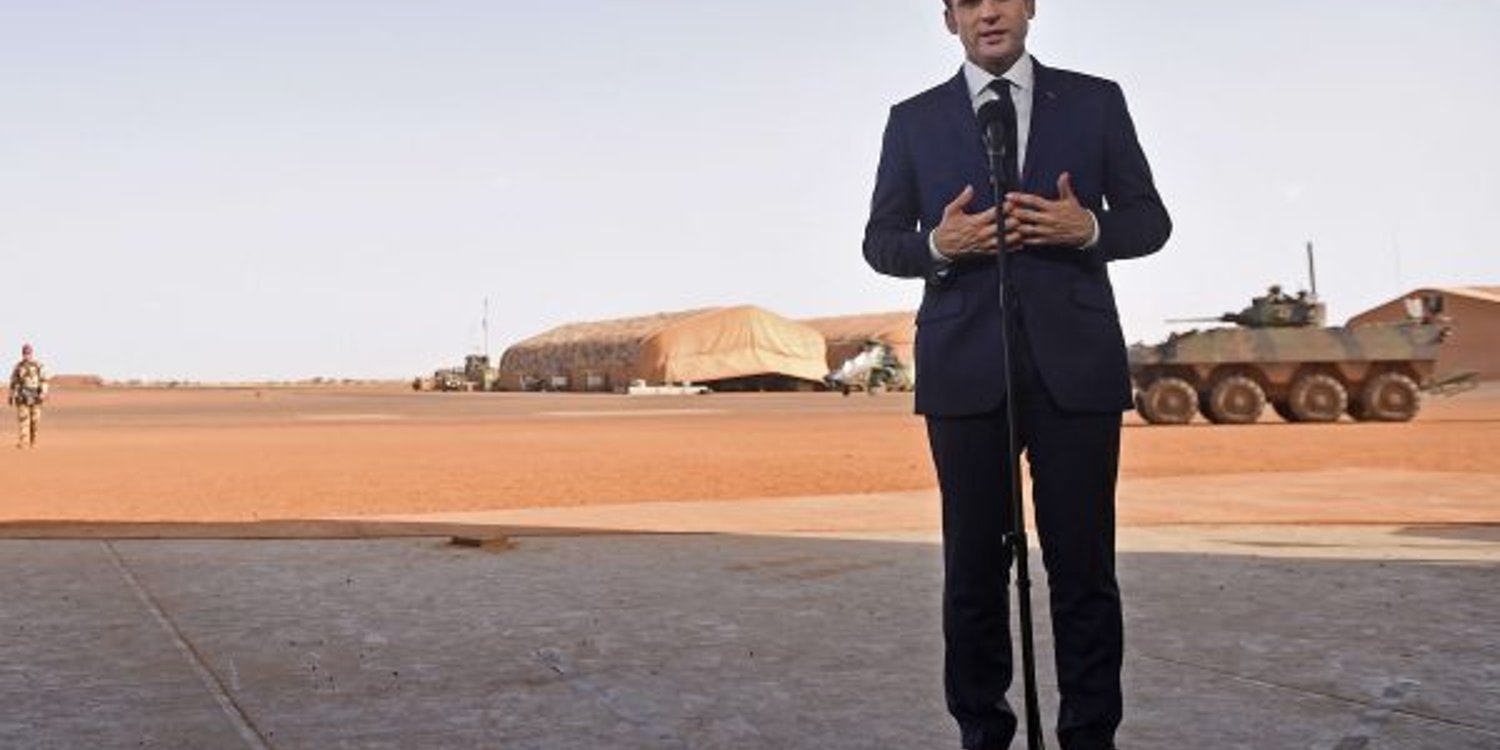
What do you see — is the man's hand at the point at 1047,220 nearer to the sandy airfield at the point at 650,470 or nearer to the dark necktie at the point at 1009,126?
the dark necktie at the point at 1009,126

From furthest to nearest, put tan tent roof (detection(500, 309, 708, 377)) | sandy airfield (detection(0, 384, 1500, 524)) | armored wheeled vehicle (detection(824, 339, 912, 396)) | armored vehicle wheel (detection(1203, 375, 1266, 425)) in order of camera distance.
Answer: tan tent roof (detection(500, 309, 708, 377)) < armored wheeled vehicle (detection(824, 339, 912, 396)) < armored vehicle wheel (detection(1203, 375, 1266, 425)) < sandy airfield (detection(0, 384, 1500, 524))

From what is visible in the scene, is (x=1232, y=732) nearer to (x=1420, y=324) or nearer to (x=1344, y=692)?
(x=1344, y=692)

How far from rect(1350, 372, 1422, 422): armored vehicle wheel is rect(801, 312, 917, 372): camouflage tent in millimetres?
55898

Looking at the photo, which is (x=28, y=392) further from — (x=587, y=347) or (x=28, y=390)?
(x=587, y=347)

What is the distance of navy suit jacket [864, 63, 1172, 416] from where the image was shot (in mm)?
2146

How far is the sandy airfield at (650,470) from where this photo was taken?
828cm

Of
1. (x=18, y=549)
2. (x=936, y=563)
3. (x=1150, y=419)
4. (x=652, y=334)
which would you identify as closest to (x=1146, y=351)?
(x=1150, y=419)

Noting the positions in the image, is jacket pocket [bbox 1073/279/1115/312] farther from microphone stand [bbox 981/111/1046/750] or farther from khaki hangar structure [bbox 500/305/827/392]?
khaki hangar structure [bbox 500/305/827/392]

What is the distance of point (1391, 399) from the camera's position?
21.5m

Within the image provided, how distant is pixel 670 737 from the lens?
8.41 ft

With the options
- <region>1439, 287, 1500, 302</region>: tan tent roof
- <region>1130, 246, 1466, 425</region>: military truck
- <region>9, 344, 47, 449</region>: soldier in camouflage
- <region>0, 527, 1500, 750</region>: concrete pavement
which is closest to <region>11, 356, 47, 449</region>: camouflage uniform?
<region>9, 344, 47, 449</region>: soldier in camouflage

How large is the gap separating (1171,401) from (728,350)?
5656cm

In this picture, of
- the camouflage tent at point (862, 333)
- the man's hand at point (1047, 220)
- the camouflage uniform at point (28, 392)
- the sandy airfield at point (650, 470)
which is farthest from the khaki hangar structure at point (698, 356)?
the man's hand at point (1047, 220)

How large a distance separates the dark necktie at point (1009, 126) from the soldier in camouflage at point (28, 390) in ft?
59.7
